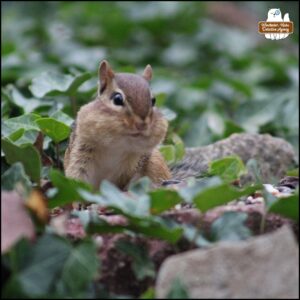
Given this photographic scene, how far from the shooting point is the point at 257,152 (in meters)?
4.93

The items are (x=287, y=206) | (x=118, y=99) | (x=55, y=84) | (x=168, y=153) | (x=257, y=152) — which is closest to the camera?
(x=287, y=206)

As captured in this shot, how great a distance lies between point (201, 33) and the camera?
9586 millimetres

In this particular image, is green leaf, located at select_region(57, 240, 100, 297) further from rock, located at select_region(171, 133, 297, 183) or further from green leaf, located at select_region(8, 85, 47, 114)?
green leaf, located at select_region(8, 85, 47, 114)

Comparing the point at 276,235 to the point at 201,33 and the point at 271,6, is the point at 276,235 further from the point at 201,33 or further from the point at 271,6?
the point at 271,6

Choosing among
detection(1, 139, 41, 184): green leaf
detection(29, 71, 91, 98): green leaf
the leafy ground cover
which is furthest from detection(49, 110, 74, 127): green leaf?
detection(1, 139, 41, 184): green leaf

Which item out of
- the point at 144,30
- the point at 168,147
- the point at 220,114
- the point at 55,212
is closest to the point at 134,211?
the point at 55,212

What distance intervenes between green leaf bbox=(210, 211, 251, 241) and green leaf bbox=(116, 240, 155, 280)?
203 millimetres

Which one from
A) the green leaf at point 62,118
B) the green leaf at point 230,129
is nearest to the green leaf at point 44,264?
the green leaf at point 62,118

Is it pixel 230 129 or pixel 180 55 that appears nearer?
pixel 230 129

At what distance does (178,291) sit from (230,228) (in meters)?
0.36

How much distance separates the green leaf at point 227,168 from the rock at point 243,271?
942 mm

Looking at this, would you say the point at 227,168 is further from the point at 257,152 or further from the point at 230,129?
the point at 230,129

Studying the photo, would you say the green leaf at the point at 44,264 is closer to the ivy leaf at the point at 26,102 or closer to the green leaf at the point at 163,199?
the green leaf at the point at 163,199

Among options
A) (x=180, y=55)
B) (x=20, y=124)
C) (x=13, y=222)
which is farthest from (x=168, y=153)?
(x=180, y=55)
